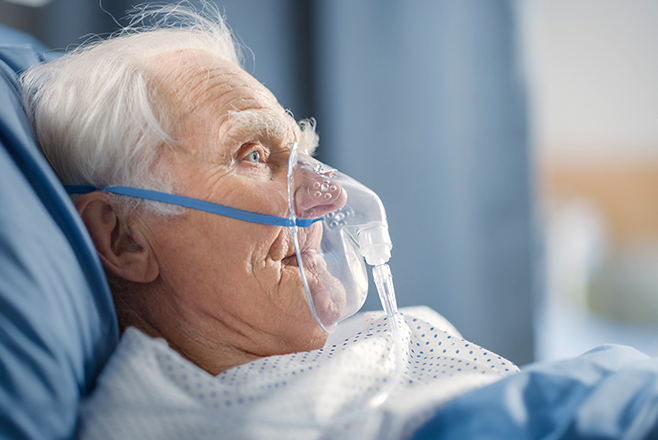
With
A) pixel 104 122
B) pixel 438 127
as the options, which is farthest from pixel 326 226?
pixel 438 127

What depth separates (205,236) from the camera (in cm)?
95

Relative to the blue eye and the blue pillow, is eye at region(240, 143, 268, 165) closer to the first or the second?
the blue eye

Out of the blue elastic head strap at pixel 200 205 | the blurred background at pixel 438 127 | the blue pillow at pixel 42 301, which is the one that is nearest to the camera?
the blue pillow at pixel 42 301

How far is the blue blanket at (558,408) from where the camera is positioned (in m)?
0.69

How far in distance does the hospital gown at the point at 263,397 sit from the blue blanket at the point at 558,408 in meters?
0.05

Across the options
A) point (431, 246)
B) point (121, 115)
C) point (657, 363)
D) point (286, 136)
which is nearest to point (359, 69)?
point (431, 246)

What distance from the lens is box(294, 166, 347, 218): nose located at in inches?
39.1

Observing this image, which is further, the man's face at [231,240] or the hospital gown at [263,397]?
the man's face at [231,240]

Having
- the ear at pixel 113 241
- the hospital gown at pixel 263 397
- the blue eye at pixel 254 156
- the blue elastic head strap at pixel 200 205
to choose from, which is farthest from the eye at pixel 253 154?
the hospital gown at pixel 263 397

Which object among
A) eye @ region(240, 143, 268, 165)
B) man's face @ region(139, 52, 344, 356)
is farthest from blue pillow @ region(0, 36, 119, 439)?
eye @ region(240, 143, 268, 165)

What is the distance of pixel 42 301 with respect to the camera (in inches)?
28.0

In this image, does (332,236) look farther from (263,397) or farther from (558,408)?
(558,408)

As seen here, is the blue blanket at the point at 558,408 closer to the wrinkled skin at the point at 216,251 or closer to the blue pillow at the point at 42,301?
the wrinkled skin at the point at 216,251

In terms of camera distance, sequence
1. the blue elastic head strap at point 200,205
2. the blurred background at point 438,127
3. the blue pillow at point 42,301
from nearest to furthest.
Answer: the blue pillow at point 42,301, the blue elastic head strap at point 200,205, the blurred background at point 438,127
